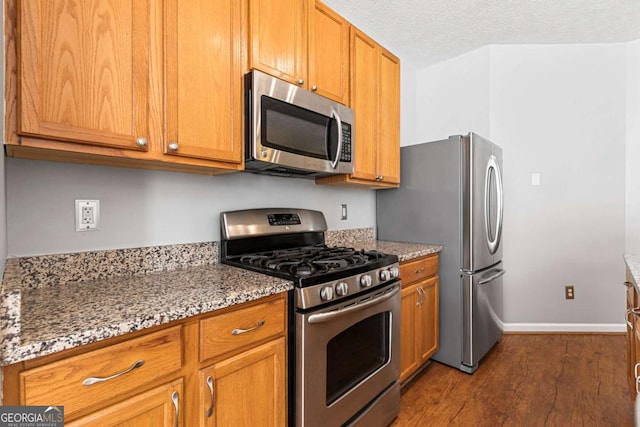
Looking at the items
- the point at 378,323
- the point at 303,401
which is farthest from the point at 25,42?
the point at 378,323

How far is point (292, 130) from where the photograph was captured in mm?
1680

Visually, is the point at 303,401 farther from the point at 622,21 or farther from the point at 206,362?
the point at 622,21

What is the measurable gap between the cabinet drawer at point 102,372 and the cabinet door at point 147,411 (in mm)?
34

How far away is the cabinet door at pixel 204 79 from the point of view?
128 cm

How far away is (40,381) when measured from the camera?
767 mm

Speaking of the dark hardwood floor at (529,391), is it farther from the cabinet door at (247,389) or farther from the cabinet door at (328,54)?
the cabinet door at (328,54)

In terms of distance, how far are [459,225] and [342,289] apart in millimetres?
1287

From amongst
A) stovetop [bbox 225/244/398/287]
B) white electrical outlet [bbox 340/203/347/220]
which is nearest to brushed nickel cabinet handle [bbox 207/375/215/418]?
stovetop [bbox 225/244/398/287]

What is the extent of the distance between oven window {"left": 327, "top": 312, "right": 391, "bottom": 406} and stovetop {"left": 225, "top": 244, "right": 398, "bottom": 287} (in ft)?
0.94

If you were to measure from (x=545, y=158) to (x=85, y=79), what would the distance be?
3591 mm

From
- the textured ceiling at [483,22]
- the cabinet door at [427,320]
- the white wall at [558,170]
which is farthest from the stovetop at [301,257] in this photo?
the white wall at [558,170]

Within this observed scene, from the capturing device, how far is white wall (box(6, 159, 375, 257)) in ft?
3.98

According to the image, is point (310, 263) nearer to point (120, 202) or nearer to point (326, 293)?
point (326, 293)

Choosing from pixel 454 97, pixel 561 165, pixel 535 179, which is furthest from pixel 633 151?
pixel 454 97
